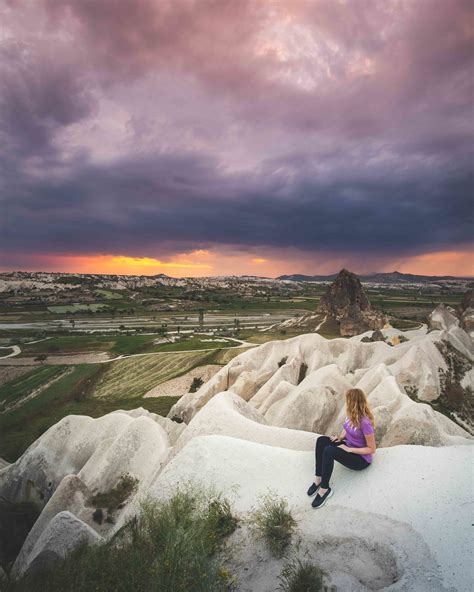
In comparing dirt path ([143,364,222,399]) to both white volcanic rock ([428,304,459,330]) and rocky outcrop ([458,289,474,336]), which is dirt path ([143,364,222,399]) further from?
rocky outcrop ([458,289,474,336])

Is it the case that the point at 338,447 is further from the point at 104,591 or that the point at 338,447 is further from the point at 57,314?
the point at 57,314

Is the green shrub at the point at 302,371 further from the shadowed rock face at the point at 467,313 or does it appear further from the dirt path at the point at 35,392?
the dirt path at the point at 35,392

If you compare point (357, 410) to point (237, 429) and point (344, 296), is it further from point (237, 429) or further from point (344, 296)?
point (344, 296)

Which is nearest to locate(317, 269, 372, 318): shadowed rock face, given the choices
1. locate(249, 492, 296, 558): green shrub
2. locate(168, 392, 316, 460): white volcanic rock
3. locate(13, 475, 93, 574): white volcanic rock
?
locate(168, 392, 316, 460): white volcanic rock

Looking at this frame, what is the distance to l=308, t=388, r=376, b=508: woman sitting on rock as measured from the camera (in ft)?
28.8

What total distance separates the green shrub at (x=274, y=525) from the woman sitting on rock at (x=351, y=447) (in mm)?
1179

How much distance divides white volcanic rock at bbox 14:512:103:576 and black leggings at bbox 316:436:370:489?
7.94 meters

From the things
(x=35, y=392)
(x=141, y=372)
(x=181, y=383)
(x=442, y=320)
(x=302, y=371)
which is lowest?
(x=35, y=392)

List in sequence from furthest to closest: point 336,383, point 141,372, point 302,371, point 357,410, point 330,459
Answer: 1. point 141,372
2. point 302,371
3. point 336,383
4. point 357,410
5. point 330,459

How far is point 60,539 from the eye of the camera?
11.8 metres

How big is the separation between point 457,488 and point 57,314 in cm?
20024

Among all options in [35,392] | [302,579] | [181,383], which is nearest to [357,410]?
[302,579]

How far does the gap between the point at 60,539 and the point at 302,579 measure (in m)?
9.97

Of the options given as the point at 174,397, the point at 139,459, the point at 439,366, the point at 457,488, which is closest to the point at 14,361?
the point at 174,397
